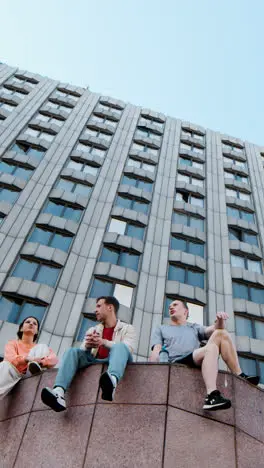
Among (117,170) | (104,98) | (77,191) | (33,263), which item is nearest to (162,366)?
(33,263)

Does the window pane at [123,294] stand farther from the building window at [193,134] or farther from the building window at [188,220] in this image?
the building window at [193,134]

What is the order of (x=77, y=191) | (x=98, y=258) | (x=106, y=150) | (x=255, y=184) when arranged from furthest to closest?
1. (x=255, y=184)
2. (x=106, y=150)
3. (x=77, y=191)
4. (x=98, y=258)

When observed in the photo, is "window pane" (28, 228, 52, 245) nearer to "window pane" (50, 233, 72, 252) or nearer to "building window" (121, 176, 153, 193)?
"window pane" (50, 233, 72, 252)

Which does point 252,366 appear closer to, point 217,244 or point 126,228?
point 217,244

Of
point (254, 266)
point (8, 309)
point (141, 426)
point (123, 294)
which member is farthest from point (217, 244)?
point (141, 426)

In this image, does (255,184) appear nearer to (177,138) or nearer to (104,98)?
(177,138)

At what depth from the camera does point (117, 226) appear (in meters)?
21.4

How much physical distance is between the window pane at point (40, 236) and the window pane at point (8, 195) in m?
2.28

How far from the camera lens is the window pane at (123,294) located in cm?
1780

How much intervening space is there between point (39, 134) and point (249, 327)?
56.5ft

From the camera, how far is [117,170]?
24906 mm

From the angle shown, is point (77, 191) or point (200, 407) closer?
point (200, 407)

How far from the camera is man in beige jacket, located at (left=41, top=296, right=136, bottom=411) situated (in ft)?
17.6

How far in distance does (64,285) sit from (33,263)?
2.02 meters
